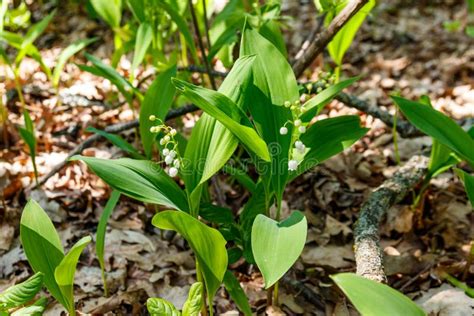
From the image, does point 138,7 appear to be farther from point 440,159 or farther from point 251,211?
point 440,159

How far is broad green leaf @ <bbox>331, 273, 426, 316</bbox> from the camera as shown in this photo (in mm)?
1282

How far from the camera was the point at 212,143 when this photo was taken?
184 centimetres

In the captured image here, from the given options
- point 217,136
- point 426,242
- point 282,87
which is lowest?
point 426,242

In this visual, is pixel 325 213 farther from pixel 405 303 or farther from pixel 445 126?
pixel 405 303

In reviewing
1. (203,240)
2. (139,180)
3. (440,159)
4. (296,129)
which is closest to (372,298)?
(203,240)

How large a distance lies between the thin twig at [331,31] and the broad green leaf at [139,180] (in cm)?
110

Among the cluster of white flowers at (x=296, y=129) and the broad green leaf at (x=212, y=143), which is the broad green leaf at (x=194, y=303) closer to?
the broad green leaf at (x=212, y=143)

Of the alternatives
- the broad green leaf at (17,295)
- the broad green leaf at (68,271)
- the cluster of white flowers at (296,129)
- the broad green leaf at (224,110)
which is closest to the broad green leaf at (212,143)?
the broad green leaf at (224,110)

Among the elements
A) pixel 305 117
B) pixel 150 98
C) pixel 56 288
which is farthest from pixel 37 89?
pixel 305 117

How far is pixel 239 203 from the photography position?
2.85 metres

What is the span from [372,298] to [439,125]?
896 millimetres

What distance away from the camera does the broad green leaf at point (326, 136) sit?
197 cm

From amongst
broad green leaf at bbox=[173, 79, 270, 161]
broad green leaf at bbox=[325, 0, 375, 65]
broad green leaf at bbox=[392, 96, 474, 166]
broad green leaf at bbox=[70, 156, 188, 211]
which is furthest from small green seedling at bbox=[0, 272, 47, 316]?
broad green leaf at bbox=[325, 0, 375, 65]

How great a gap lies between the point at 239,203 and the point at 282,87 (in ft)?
3.47
